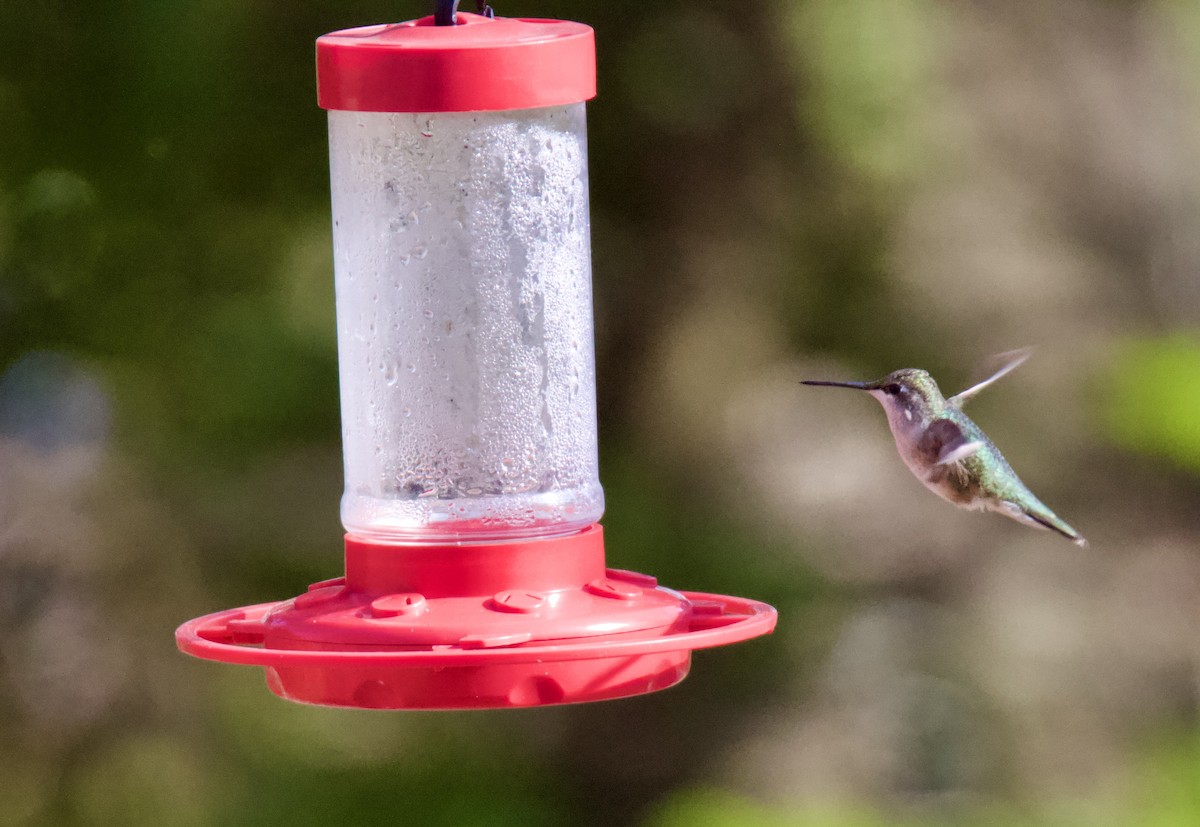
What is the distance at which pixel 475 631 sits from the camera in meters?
2.54

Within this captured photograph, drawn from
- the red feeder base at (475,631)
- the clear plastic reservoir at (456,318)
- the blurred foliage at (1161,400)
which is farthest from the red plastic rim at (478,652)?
the blurred foliage at (1161,400)

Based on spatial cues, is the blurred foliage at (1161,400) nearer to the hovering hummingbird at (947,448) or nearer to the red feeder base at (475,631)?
the hovering hummingbird at (947,448)

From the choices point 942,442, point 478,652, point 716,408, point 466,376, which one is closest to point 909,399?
point 942,442

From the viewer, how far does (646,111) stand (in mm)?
5414

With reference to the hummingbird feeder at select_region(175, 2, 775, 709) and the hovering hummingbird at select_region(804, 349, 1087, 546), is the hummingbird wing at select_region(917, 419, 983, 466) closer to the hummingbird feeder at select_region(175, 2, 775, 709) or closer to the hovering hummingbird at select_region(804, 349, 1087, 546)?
the hovering hummingbird at select_region(804, 349, 1087, 546)

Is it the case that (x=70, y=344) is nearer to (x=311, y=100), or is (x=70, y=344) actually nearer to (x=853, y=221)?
(x=311, y=100)

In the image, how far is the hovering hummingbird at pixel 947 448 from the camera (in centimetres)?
366

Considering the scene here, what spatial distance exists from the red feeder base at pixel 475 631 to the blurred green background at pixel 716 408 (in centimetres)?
241

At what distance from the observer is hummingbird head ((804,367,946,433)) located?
3.69 m

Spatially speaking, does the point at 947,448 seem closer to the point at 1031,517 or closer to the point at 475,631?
the point at 1031,517

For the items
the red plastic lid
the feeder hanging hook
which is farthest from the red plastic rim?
the feeder hanging hook

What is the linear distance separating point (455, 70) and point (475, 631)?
0.75 metres

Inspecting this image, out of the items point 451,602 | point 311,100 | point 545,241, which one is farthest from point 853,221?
point 451,602

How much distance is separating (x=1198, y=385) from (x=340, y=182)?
103 inches
